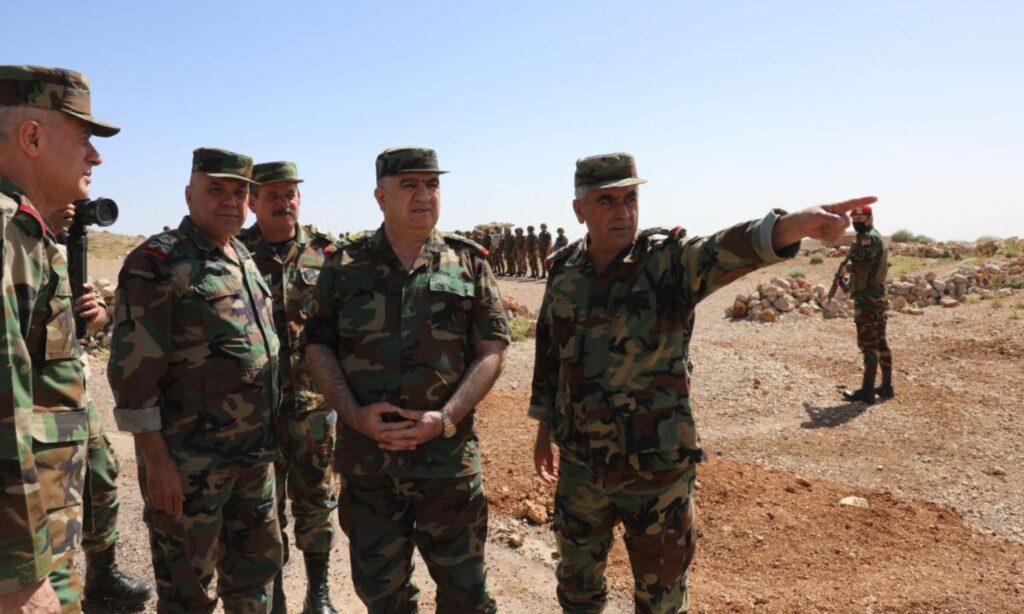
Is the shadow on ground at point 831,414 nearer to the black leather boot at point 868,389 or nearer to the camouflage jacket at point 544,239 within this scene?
the black leather boot at point 868,389

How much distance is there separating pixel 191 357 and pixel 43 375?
2.73 ft

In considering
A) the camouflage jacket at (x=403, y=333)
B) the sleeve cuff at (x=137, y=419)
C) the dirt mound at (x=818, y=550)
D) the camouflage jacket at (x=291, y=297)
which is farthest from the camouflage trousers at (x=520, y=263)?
the sleeve cuff at (x=137, y=419)

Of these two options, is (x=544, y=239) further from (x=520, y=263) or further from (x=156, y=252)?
(x=156, y=252)

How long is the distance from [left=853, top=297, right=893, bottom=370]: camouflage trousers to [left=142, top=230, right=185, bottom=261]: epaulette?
26.2 ft

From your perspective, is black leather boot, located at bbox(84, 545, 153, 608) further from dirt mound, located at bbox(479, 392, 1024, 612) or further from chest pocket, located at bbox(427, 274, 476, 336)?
chest pocket, located at bbox(427, 274, 476, 336)

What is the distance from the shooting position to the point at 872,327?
838 centimetres

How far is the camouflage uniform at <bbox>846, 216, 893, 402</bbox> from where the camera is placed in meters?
8.34

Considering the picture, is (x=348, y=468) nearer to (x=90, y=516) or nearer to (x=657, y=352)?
(x=657, y=352)

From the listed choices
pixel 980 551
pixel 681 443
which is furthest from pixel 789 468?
pixel 681 443

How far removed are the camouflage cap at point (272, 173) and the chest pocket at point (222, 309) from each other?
119 cm

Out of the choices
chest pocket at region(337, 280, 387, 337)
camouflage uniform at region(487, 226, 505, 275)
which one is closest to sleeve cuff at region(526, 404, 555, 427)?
chest pocket at region(337, 280, 387, 337)

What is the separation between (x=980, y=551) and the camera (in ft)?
15.1

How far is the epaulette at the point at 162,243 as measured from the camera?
9.52ft

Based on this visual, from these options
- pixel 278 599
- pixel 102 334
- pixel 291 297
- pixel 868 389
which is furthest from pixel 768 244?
pixel 102 334
